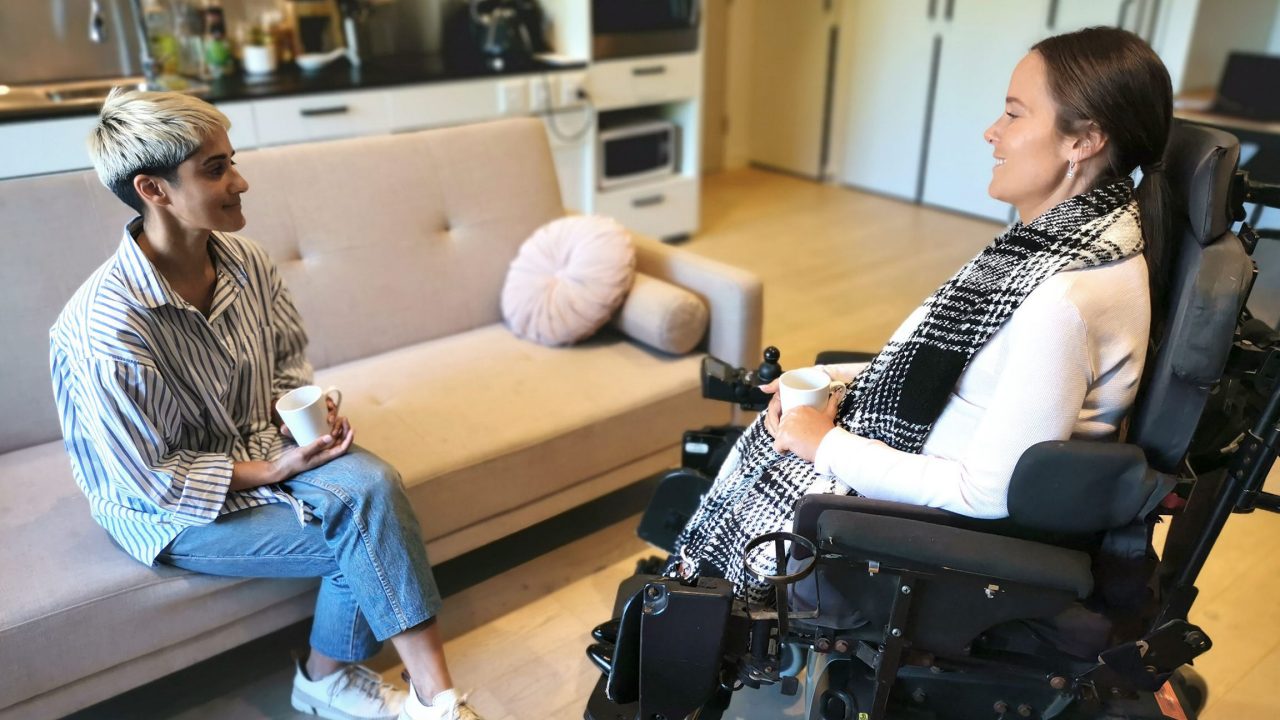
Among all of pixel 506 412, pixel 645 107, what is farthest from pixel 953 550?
pixel 645 107

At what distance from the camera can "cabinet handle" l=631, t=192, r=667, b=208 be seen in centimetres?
393

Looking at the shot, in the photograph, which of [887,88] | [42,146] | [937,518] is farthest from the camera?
[887,88]

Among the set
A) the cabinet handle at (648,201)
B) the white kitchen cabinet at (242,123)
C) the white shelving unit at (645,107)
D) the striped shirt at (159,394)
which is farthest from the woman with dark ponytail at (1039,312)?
the cabinet handle at (648,201)

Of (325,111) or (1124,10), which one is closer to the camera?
(325,111)

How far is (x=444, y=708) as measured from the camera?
1.51 m

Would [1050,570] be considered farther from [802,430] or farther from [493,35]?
[493,35]

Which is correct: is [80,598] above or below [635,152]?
below

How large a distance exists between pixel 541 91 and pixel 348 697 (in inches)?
95.6

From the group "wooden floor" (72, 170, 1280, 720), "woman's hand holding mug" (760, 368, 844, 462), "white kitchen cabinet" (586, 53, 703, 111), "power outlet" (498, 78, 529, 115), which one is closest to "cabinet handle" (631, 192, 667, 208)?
"white kitchen cabinet" (586, 53, 703, 111)

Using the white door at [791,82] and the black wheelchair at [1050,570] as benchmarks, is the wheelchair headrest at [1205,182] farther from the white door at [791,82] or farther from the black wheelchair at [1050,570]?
the white door at [791,82]

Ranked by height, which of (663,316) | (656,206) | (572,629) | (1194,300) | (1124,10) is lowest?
(572,629)

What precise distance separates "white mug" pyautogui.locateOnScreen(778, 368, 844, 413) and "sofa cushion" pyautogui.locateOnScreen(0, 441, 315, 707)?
87cm

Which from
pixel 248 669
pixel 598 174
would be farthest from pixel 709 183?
pixel 248 669

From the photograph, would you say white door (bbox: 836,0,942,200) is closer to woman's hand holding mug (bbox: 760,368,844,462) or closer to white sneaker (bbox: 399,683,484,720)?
woman's hand holding mug (bbox: 760,368,844,462)
